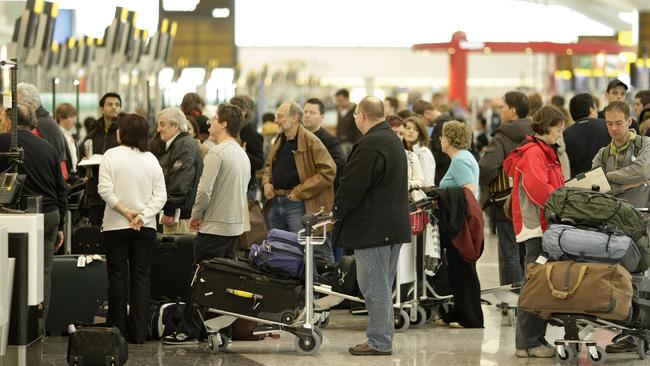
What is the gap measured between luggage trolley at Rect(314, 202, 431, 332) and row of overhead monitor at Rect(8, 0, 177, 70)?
287 inches

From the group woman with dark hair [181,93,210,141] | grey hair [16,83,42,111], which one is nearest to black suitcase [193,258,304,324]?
grey hair [16,83,42,111]

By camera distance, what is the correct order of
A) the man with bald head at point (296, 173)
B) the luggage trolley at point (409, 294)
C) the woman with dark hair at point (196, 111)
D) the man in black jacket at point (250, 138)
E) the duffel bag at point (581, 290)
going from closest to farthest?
1. the duffel bag at point (581, 290)
2. the luggage trolley at point (409, 294)
3. the man with bald head at point (296, 173)
4. the woman with dark hair at point (196, 111)
5. the man in black jacket at point (250, 138)

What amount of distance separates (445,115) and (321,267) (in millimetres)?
2881

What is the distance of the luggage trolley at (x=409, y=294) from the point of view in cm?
870

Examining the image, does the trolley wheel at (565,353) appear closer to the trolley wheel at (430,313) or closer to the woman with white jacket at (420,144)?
the trolley wheel at (430,313)

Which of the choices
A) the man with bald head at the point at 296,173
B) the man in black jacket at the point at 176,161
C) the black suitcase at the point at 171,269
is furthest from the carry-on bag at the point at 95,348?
the man with bald head at the point at 296,173

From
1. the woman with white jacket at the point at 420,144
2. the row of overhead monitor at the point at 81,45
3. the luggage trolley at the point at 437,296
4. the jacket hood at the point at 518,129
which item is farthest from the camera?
the row of overhead monitor at the point at 81,45

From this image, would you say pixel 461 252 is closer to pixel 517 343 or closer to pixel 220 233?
pixel 517 343

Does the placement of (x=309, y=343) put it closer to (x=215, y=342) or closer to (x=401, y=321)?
(x=215, y=342)

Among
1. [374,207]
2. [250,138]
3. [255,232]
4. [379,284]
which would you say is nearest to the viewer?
[374,207]

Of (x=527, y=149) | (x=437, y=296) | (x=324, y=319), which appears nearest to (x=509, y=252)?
(x=437, y=296)

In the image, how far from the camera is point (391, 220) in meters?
7.66

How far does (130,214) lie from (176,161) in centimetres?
108

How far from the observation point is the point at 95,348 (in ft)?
24.0
